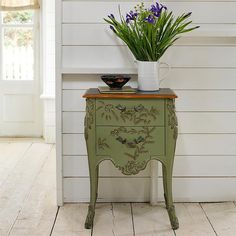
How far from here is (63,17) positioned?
11.4 feet

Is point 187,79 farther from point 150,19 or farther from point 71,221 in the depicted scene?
point 71,221

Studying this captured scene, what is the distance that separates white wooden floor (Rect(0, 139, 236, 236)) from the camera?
3.16m

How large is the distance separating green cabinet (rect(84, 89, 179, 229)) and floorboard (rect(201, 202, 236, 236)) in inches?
21.8

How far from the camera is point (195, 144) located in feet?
11.9

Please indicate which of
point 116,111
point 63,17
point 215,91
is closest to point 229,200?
point 215,91

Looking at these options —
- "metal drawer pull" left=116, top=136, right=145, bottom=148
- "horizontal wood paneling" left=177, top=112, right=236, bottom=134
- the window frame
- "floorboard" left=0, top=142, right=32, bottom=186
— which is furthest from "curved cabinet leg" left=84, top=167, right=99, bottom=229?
the window frame

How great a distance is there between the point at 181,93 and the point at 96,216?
104cm

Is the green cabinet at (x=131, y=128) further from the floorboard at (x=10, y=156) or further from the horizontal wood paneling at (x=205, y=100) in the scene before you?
the floorboard at (x=10, y=156)

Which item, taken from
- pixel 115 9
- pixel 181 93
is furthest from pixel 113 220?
pixel 115 9

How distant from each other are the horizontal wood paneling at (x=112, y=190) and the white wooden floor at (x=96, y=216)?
59mm

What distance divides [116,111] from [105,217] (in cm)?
76

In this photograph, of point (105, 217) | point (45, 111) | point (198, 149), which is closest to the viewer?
point (105, 217)

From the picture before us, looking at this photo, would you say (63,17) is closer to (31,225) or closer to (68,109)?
(68,109)

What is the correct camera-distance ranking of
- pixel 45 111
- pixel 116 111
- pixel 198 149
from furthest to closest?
pixel 45 111, pixel 198 149, pixel 116 111
